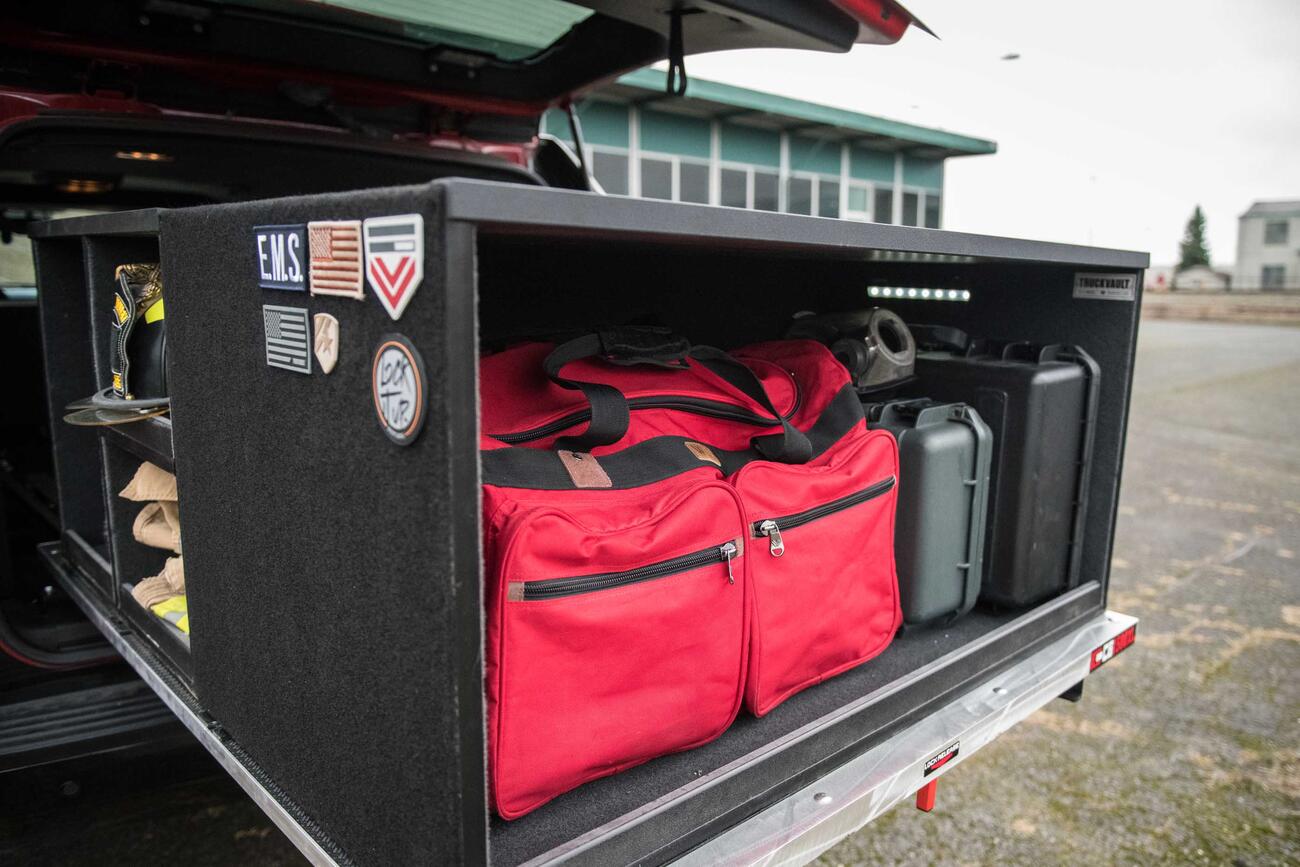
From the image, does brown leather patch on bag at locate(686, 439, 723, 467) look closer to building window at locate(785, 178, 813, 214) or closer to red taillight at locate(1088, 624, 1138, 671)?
red taillight at locate(1088, 624, 1138, 671)

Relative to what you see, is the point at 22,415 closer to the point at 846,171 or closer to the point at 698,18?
the point at 698,18

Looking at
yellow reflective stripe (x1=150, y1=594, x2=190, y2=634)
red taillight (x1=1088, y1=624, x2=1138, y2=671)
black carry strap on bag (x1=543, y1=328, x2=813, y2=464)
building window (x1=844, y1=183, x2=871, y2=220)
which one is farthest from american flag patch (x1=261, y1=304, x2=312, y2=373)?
building window (x1=844, y1=183, x2=871, y2=220)

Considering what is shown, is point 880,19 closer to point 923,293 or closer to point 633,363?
point 923,293

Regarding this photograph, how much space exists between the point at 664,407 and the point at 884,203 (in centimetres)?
1902

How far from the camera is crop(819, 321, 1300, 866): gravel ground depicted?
2.04 m

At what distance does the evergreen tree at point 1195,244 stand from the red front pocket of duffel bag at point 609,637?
70.3 m

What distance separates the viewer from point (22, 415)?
2.85 meters

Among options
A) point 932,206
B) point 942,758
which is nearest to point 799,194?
point 932,206

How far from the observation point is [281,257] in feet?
3.13

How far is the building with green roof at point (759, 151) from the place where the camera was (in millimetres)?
13781

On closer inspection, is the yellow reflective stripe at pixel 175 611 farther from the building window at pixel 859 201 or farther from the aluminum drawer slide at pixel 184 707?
the building window at pixel 859 201

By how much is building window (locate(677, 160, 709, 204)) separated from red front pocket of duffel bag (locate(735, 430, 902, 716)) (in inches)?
551

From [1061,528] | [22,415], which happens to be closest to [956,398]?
[1061,528]

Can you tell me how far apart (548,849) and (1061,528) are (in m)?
1.32
